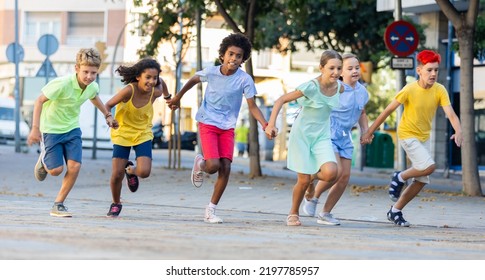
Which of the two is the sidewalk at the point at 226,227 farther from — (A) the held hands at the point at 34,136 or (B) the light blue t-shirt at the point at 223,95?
(B) the light blue t-shirt at the point at 223,95

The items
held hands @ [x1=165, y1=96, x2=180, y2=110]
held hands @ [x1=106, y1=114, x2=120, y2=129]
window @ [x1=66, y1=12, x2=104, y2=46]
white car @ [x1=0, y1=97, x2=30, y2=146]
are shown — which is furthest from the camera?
window @ [x1=66, y1=12, x2=104, y2=46]

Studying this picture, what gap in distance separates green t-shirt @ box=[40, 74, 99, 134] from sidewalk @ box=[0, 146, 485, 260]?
0.93 m

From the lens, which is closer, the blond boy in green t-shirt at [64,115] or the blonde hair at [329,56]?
the blonde hair at [329,56]

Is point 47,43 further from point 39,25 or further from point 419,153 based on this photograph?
point 39,25

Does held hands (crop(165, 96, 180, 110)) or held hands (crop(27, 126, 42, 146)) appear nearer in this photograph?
held hands (crop(27, 126, 42, 146))

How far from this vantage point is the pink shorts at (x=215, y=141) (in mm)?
13992

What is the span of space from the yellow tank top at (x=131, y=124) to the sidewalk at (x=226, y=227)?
31.4 inches

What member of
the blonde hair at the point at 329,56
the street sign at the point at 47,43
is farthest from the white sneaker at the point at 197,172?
the street sign at the point at 47,43

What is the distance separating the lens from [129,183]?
47.6ft

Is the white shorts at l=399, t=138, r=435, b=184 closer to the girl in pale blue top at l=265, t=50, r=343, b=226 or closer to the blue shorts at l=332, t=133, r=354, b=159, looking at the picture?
the blue shorts at l=332, t=133, r=354, b=159

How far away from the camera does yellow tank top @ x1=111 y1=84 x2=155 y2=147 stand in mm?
14055

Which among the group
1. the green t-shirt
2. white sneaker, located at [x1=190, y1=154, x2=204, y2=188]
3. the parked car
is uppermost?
the green t-shirt

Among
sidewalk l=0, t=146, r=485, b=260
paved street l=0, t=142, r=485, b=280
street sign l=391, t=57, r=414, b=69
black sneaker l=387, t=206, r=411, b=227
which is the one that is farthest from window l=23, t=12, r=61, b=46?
black sneaker l=387, t=206, r=411, b=227
